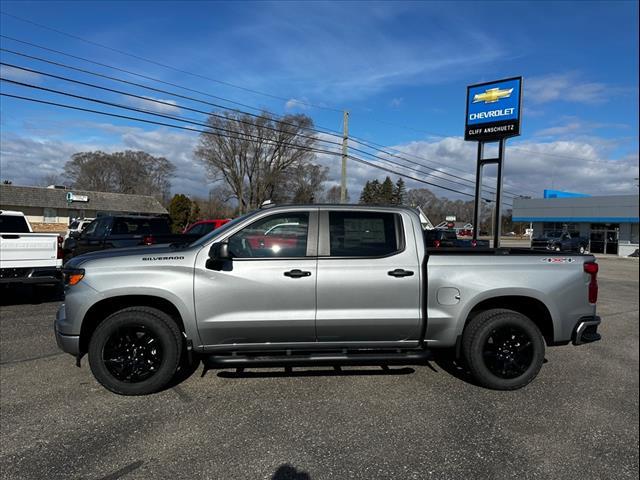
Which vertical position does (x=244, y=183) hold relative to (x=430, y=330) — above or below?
above

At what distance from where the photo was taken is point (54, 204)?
194 ft

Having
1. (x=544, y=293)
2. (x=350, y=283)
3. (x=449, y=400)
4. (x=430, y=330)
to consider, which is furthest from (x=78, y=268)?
(x=544, y=293)

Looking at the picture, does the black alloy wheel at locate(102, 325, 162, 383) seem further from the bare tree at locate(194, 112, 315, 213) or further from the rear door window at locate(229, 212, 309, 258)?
the bare tree at locate(194, 112, 315, 213)

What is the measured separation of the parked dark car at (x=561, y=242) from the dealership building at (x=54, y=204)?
4217cm

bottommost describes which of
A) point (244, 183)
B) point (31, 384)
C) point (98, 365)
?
point (31, 384)

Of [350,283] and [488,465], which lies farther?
[350,283]

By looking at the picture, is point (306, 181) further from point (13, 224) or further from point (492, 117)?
point (13, 224)

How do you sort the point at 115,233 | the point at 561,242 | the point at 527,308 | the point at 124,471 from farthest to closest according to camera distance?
the point at 561,242, the point at 115,233, the point at 527,308, the point at 124,471

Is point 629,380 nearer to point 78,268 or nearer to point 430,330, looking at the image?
point 430,330

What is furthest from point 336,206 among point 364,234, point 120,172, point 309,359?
point 120,172

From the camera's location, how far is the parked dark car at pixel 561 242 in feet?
106

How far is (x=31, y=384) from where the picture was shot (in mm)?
4676

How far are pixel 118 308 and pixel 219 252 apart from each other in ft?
4.14

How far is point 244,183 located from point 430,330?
54.7 metres
